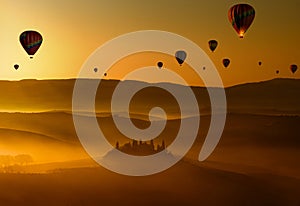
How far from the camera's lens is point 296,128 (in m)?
3.66

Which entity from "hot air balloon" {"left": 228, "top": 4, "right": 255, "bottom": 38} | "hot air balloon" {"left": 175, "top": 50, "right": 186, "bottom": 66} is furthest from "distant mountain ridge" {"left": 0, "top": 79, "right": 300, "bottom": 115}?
"hot air balloon" {"left": 228, "top": 4, "right": 255, "bottom": 38}

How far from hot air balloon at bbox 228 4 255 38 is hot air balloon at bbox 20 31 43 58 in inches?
41.4

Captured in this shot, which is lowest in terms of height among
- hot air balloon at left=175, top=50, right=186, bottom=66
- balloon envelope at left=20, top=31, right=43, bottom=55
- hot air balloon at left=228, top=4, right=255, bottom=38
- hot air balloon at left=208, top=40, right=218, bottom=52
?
balloon envelope at left=20, top=31, right=43, bottom=55

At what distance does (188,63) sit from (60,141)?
0.81m

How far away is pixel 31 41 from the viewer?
3676 millimetres

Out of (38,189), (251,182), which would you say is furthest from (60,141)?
(251,182)

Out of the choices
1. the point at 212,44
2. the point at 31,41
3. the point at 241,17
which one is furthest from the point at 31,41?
the point at 241,17

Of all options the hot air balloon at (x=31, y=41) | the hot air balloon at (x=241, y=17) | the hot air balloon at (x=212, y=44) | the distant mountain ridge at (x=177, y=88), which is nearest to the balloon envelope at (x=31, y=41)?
the hot air balloon at (x=31, y=41)

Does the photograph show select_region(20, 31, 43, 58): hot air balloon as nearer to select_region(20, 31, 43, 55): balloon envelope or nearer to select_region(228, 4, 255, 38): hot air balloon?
select_region(20, 31, 43, 55): balloon envelope

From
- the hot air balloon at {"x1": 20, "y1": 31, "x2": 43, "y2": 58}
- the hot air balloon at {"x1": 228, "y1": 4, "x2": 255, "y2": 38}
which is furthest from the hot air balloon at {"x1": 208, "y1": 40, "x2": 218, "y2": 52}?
the hot air balloon at {"x1": 20, "y1": 31, "x2": 43, "y2": 58}

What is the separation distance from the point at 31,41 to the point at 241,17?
1.14 m

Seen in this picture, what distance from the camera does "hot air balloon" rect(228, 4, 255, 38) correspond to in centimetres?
362

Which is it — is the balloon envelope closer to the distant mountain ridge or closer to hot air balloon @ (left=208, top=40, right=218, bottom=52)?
the distant mountain ridge

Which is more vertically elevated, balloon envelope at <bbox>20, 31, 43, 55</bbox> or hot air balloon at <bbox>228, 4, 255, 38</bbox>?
hot air balloon at <bbox>228, 4, 255, 38</bbox>
